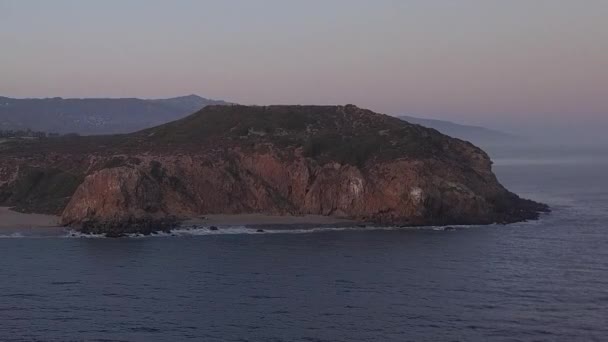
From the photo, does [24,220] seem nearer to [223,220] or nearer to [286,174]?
[223,220]

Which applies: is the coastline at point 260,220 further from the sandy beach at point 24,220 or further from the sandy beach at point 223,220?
the sandy beach at point 24,220

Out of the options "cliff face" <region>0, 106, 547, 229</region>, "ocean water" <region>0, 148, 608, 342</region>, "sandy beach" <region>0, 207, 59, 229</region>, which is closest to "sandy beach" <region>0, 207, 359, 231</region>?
"sandy beach" <region>0, 207, 59, 229</region>

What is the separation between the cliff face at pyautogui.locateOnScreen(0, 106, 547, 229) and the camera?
228ft

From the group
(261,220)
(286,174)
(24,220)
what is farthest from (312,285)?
(24,220)

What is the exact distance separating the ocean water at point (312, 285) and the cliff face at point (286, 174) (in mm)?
5815

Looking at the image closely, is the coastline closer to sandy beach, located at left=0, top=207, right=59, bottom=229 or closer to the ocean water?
the ocean water

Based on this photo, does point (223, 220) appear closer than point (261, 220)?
Yes

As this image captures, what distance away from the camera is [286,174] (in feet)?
248

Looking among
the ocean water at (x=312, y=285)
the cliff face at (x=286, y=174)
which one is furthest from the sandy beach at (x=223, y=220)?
the ocean water at (x=312, y=285)

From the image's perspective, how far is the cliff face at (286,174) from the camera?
228ft

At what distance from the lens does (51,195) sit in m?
75.8

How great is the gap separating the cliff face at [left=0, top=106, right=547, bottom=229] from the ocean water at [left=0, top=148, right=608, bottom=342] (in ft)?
19.1

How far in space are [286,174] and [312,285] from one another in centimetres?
3329

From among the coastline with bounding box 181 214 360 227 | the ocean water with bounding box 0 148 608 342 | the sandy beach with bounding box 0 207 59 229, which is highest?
the coastline with bounding box 181 214 360 227
